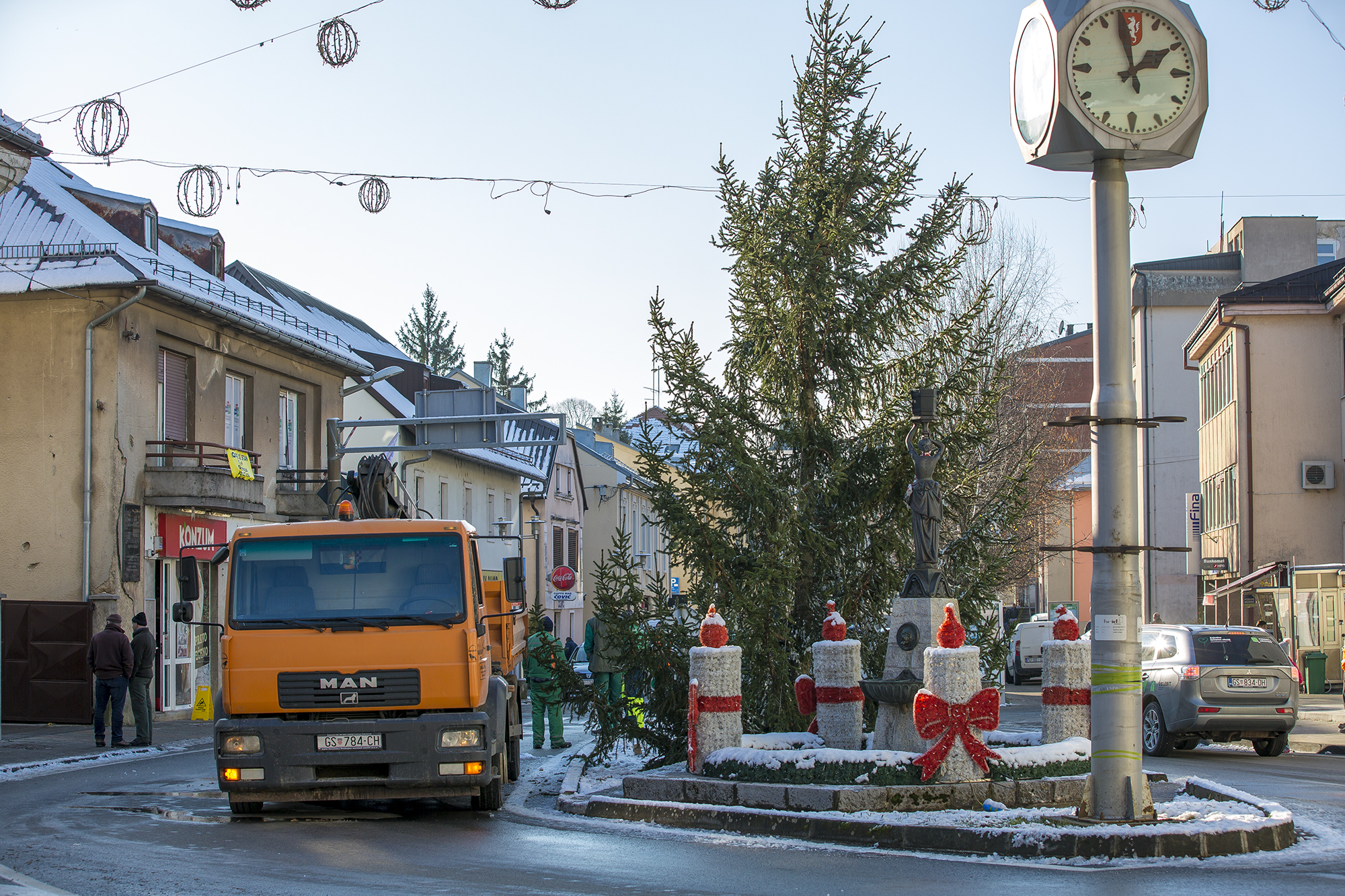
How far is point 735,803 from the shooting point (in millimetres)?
10414

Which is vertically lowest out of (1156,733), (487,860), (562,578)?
(1156,733)

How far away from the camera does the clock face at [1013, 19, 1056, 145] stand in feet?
30.3

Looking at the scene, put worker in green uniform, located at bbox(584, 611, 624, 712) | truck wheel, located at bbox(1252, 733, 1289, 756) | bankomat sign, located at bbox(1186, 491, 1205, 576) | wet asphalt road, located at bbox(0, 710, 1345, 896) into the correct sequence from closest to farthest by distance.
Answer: wet asphalt road, located at bbox(0, 710, 1345, 896) → worker in green uniform, located at bbox(584, 611, 624, 712) → truck wheel, located at bbox(1252, 733, 1289, 756) → bankomat sign, located at bbox(1186, 491, 1205, 576)

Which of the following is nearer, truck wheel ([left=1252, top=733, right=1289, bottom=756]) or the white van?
truck wheel ([left=1252, top=733, right=1289, bottom=756])

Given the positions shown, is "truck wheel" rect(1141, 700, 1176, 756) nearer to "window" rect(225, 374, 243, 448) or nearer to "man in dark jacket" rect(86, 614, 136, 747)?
"man in dark jacket" rect(86, 614, 136, 747)

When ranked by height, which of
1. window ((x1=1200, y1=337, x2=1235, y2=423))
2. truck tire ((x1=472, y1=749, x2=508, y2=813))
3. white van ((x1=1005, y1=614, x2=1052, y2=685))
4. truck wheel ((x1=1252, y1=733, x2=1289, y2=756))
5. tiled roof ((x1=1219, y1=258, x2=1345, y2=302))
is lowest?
white van ((x1=1005, y1=614, x2=1052, y2=685))

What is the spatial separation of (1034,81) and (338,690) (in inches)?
266

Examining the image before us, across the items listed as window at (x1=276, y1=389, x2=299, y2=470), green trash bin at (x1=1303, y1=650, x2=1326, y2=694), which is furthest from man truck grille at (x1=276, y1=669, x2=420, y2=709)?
green trash bin at (x1=1303, y1=650, x2=1326, y2=694)

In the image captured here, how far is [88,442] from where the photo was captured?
74.8 ft

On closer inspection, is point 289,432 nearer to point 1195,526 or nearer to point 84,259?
point 84,259

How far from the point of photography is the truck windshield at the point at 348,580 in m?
10.8

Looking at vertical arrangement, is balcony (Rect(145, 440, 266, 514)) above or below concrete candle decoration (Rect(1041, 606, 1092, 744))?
above

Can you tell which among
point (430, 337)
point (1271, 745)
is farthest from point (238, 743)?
point (430, 337)

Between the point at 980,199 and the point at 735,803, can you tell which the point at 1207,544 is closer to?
Result: the point at 980,199
